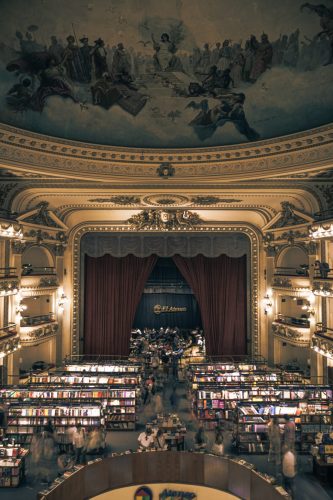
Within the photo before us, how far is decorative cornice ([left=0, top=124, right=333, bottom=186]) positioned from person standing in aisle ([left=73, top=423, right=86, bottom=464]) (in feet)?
22.4

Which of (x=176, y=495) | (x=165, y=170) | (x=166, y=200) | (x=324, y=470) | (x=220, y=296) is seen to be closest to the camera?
(x=324, y=470)

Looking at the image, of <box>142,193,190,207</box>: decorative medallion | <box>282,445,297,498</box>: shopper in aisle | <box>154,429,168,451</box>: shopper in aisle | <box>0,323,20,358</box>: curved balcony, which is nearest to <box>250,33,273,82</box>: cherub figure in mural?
<box>142,193,190,207</box>: decorative medallion

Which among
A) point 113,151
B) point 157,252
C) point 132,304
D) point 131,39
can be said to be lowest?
point 132,304

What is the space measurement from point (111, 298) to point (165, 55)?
11.8 meters

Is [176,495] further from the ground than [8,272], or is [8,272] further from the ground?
[8,272]

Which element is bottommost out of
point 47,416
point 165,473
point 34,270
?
point 165,473

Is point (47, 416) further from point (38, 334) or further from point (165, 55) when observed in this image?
point (165, 55)

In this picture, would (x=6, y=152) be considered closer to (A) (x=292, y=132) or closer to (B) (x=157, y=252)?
(A) (x=292, y=132)

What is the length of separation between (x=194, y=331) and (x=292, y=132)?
13.2m

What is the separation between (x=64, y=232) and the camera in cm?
1720

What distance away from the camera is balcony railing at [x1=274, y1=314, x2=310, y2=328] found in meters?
14.7

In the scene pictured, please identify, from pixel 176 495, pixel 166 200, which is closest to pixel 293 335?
pixel 166 200

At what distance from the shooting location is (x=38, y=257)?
55.8 feet

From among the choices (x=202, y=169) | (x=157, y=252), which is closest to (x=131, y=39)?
(x=202, y=169)
